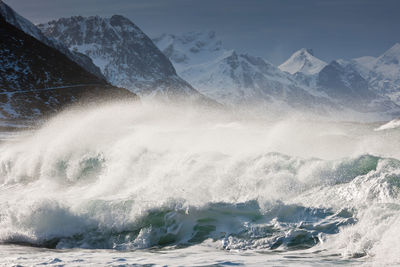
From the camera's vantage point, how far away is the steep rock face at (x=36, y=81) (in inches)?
3575

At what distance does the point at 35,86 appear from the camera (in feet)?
349

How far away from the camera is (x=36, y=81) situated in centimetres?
10956

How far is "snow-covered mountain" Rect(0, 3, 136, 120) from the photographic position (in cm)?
9081

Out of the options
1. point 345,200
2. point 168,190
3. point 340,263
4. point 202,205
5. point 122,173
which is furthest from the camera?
point 122,173

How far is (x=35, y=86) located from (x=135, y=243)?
337 ft

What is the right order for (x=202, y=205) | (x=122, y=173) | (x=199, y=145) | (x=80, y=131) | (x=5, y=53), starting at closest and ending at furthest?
(x=202, y=205) < (x=122, y=173) < (x=199, y=145) < (x=80, y=131) < (x=5, y=53)

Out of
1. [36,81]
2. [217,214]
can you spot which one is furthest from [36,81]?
[217,214]

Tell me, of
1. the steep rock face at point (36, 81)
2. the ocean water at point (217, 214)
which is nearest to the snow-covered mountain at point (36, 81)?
the steep rock face at point (36, 81)

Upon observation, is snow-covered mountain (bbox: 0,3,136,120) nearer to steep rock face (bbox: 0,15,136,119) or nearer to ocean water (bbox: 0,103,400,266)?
steep rock face (bbox: 0,15,136,119)

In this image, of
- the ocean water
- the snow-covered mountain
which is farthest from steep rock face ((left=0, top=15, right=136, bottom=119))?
the ocean water

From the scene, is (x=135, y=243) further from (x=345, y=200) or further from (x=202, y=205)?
(x=345, y=200)

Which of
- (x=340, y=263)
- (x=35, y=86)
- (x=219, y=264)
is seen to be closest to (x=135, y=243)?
(x=219, y=264)

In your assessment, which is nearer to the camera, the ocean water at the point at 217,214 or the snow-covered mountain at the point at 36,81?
the ocean water at the point at 217,214

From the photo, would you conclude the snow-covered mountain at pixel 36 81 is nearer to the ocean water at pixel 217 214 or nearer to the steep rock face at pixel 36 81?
the steep rock face at pixel 36 81
